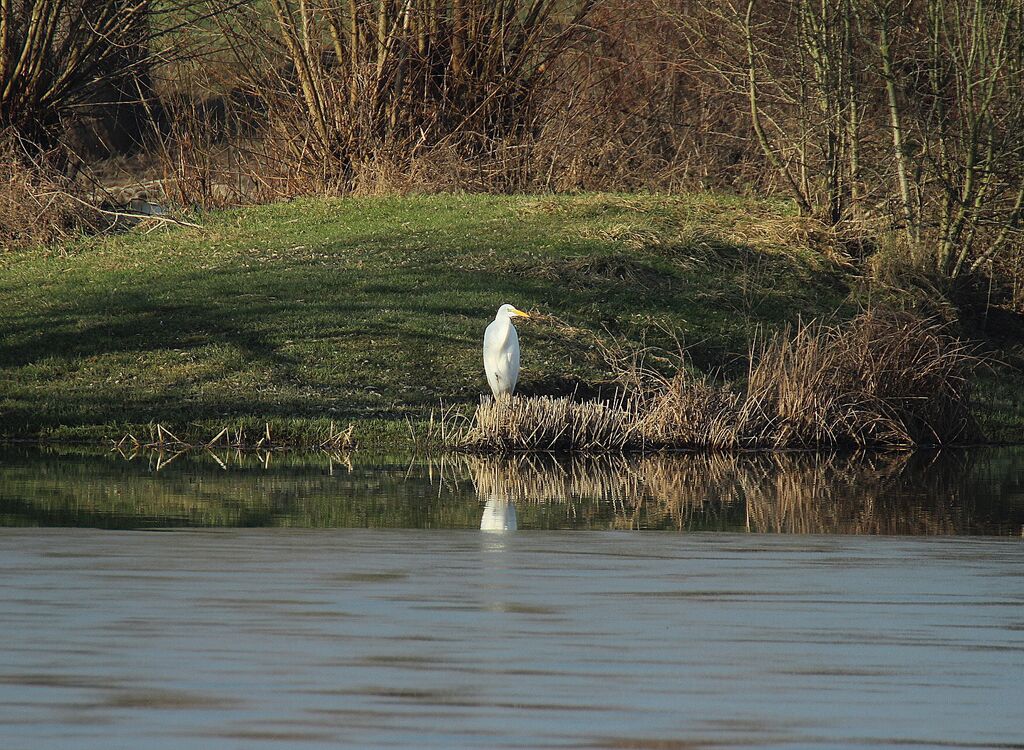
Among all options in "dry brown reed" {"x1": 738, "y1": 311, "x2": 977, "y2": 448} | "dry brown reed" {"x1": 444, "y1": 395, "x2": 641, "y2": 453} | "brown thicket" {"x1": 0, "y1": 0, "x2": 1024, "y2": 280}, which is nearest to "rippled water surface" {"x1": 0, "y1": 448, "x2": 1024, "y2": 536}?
"dry brown reed" {"x1": 444, "y1": 395, "x2": 641, "y2": 453}

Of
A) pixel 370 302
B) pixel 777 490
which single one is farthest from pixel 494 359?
pixel 370 302

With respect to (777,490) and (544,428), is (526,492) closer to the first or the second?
(777,490)

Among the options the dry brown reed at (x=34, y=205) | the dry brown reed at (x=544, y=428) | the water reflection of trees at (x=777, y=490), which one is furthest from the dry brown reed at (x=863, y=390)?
the dry brown reed at (x=34, y=205)

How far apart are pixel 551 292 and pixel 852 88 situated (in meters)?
5.33

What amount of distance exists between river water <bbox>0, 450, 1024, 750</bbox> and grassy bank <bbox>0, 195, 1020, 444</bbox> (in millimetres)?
4944

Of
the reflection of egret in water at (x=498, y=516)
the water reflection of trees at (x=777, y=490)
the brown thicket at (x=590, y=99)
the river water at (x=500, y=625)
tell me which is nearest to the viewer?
the river water at (x=500, y=625)

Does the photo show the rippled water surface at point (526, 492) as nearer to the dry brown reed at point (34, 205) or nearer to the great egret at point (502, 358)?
the great egret at point (502, 358)

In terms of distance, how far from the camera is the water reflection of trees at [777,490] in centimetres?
938

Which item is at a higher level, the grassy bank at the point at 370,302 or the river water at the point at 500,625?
the river water at the point at 500,625

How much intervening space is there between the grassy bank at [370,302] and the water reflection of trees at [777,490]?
7.47 feet

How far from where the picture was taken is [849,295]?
65.9 ft

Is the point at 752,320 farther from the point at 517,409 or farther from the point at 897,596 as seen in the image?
the point at 897,596

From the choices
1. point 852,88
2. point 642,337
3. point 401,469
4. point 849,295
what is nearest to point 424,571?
point 401,469

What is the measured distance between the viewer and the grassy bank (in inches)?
590
